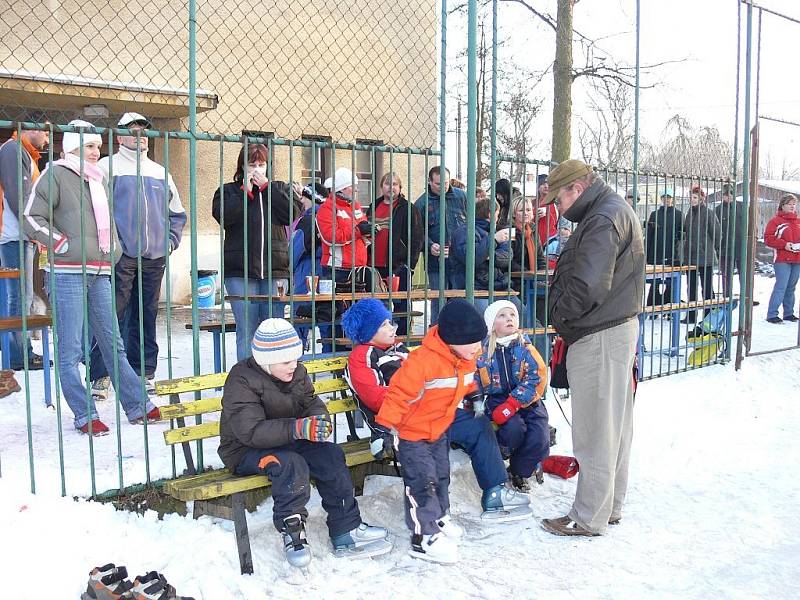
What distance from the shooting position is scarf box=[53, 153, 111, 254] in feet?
14.5

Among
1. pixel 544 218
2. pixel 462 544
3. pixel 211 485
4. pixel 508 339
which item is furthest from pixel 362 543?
pixel 544 218

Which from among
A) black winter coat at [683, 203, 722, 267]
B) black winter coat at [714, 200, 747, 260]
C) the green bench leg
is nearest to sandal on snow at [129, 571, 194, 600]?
the green bench leg

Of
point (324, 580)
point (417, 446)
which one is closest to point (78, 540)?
point (324, 580)

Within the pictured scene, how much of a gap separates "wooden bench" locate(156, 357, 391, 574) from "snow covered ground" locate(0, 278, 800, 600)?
0.33 feet

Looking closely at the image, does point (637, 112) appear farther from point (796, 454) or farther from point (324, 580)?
point (324, 580)

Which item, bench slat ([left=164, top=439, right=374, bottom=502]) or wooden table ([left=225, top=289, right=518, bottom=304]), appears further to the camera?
wooden table ([left=225, top=289, right=518, bottom=304])

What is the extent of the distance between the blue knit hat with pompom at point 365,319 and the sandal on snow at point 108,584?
5.63ft

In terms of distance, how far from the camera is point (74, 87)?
9.69m

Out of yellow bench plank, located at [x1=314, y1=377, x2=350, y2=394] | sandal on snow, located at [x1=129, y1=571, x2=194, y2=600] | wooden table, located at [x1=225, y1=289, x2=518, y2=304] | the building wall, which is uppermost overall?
the building wall

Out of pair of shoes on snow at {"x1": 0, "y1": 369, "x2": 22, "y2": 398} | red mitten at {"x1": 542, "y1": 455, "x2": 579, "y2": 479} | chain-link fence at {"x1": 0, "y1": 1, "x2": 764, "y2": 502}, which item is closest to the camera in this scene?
chain-link fence at {"x1": 0, "y1": 1, "x2": 764, "y2": 502}

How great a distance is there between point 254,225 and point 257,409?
198cm

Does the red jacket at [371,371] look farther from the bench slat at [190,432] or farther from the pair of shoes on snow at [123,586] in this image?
the pair of shoes on snow at [123,586]

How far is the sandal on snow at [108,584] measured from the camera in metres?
3.04

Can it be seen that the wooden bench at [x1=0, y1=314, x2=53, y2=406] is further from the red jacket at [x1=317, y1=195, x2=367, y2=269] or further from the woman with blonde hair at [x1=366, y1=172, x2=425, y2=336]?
the woman with blonde hair at [x1=366, y1=172, x2=425, y2=336]
